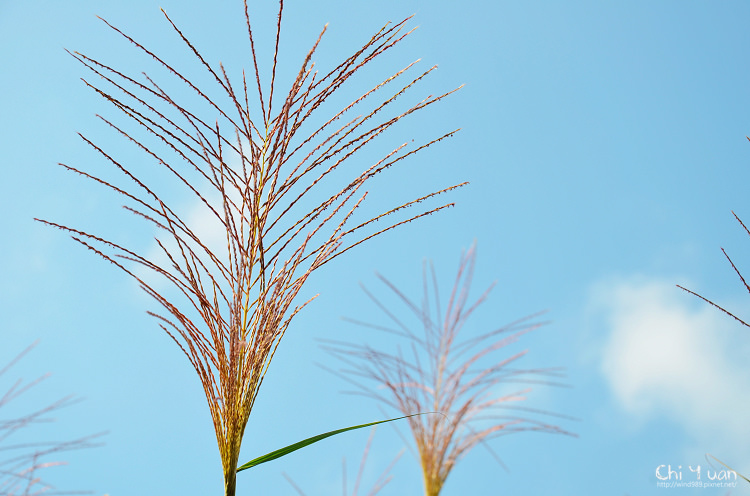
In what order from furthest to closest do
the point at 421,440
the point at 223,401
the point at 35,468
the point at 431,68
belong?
the point at 421,440, the point at 35,468, the point at 431,68, the point at 223,401

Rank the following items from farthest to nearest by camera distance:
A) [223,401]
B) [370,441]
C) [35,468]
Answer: [370,441] < [35,468] < [223,401]

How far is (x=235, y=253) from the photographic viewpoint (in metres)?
1.26

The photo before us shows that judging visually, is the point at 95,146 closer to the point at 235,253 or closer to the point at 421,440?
the point at 235,253

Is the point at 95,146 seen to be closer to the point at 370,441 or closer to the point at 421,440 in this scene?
the point at 421,440

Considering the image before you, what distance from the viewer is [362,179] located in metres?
1.25

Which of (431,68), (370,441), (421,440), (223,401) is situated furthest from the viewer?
(370,441)

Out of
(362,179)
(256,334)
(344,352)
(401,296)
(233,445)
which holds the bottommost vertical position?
(233,445)

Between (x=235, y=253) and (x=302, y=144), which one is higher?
(x=302, y=144)

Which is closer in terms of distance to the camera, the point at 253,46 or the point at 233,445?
the point at 233,445

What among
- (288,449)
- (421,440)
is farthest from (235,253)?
(421,440)

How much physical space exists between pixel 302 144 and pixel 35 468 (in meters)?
1.70

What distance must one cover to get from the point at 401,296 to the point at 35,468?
170cm

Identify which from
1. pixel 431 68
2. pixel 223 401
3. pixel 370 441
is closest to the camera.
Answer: pixel 223 401

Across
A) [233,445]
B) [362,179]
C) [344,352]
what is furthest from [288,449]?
[344,352]
